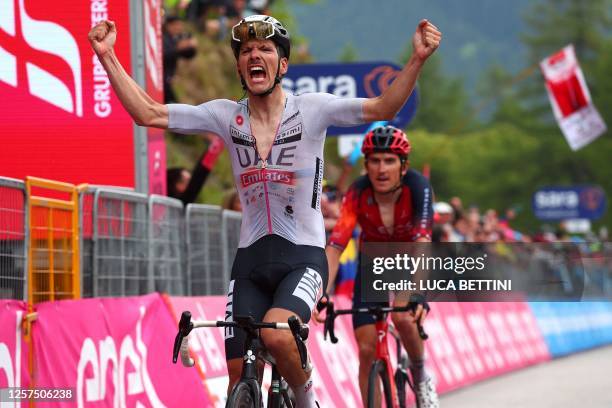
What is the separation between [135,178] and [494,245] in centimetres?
1081

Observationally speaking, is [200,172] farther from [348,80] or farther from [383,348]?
→ [348,80]

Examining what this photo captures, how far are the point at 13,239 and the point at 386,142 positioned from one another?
290 cm

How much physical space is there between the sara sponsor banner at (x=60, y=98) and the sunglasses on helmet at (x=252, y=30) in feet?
11.1

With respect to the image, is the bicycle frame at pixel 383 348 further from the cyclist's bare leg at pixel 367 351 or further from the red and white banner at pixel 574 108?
the red and white banner at pixel 574 108

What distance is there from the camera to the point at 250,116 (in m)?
7.30

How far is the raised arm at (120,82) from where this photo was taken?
6957 millimetres

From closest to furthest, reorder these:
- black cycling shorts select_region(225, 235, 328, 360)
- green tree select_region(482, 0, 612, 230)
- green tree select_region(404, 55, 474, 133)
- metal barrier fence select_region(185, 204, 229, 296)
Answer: black cycling shorts select_region(225, 235, 328, 360), metal barrier fence select_region(185, 204, 229, 296), green tree select_region(482, 0, 612, 230), green tree select_region(404, 55, 474, 133)

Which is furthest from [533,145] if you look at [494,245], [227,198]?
[227,198]

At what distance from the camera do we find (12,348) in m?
7.65

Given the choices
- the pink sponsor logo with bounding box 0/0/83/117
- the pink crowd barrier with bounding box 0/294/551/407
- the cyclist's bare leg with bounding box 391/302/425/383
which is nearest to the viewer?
the pink crowd barrier with bounding box 0/294/551/407

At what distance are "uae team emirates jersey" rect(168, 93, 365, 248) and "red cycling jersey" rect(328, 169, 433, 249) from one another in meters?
2.35

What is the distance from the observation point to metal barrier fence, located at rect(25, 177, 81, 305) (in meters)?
8.24

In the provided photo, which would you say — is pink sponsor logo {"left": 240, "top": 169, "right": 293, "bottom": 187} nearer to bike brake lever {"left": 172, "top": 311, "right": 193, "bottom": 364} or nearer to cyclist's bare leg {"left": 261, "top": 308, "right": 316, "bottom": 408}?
cyclist's bare leg {"left": 261, "top": 308, "right": 316, "bottom": 408}

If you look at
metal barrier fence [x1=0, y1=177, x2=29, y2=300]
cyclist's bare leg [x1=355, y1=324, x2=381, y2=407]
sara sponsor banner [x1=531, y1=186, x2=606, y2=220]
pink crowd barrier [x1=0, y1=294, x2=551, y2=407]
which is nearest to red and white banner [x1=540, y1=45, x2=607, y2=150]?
pink crowd barrier [x1=0, y1=294, x2=551, y2=407]
